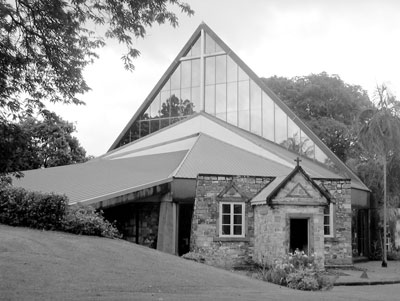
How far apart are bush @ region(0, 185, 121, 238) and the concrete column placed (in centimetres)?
324

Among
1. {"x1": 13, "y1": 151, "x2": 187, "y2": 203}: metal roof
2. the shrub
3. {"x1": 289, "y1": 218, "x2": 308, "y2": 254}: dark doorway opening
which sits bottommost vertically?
the shrub

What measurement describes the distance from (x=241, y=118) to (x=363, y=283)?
15005mm

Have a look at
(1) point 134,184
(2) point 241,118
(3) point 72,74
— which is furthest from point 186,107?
(3) point 72,74

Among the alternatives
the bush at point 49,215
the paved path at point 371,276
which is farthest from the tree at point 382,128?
the bush at point 49,215

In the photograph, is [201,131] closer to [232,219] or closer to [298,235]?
[232,219]

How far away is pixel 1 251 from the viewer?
13719mm

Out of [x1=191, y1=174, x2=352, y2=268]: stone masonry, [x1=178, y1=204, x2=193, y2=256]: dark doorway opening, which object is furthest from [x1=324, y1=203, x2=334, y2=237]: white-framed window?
[x1=178, y1=204, x2=193, y2=256]: dark doorway opening

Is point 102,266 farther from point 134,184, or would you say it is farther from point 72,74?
point 134,184

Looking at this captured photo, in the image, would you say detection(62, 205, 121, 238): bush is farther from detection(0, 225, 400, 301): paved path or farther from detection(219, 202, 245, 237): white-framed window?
detection(219, 202, 245, 237): white-framed window

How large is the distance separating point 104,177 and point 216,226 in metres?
6.22

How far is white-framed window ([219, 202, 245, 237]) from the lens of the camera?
21297 millimetres

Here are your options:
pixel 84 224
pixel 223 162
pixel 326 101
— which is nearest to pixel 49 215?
pixel 84 224

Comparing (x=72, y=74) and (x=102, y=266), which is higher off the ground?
(x=72, y=74)

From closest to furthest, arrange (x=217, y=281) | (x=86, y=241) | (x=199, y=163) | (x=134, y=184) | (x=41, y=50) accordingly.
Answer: (x=41, y=50) → (x=217, y=281) → (x=86, y=241) → (x=134, y=184) → (x=199, y=163)
